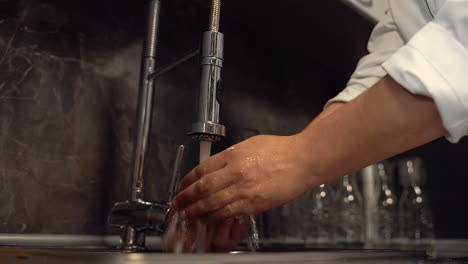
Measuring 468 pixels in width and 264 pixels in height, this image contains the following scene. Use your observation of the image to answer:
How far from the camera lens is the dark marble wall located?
818 mm

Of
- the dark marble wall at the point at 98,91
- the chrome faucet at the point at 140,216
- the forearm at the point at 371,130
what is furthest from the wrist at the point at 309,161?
the dark marble wall at the point at 98,91

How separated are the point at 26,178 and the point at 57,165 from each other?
59mm

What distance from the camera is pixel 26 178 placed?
2.65 ft

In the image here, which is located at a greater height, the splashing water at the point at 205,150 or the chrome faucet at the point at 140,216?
the splashing water at the point at 205,150

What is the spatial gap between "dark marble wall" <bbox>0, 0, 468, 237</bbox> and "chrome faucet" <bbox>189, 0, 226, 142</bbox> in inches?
12.7

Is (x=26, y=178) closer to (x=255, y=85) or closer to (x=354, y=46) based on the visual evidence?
(x=255, y=85)

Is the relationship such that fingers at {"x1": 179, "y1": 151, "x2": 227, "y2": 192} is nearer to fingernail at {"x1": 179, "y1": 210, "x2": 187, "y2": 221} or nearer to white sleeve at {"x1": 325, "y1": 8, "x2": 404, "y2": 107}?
fingernail at {"x1": 179, "y1": 210, "x2": 187, "y2": 221}

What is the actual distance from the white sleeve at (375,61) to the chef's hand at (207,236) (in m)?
0.37

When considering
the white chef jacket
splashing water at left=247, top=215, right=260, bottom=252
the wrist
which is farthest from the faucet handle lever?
the white chef jacket

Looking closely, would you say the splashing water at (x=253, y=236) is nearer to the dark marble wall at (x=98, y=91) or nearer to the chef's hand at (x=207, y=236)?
the chef's hand at (x=207, y=236)

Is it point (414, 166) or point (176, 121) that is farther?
point (414, 166)

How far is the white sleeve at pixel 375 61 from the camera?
0.91 metres

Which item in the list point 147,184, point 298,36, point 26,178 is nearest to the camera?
point 26,178

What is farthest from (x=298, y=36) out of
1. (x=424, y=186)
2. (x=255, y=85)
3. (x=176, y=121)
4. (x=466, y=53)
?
(x=466, y=53)
